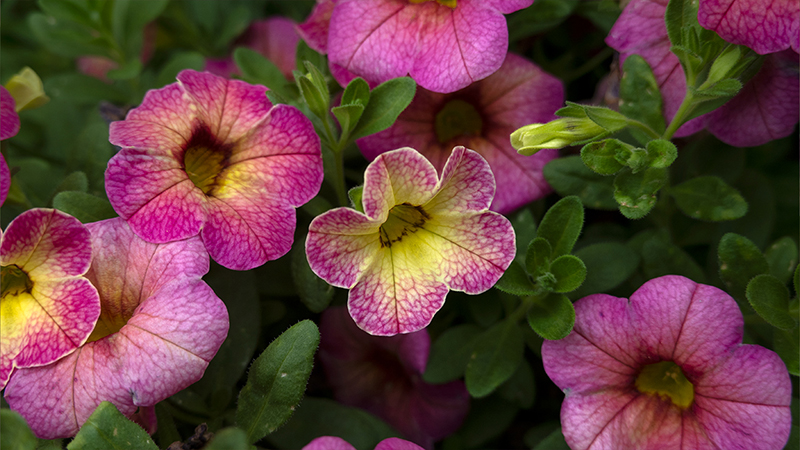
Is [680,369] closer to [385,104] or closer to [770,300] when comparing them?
[770,300]

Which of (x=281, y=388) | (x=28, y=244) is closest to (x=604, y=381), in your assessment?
(x=281, y=388)

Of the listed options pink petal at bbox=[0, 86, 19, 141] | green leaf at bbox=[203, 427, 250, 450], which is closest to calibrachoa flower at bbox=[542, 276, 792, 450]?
green leaf at bbox=[203, 427, 250, 450]

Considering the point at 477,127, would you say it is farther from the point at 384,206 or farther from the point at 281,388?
the point at 281,388

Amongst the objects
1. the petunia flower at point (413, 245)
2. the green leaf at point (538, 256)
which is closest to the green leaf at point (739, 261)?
the green leaf at point (538, 256)

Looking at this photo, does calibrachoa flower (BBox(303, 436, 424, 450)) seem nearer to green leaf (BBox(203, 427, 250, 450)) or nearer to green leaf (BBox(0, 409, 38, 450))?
green leaf (BBox(203, 427, 250, 450))

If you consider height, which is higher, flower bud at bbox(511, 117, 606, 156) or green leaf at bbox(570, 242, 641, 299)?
flower bud at bbox(511, 117, 606, 156)

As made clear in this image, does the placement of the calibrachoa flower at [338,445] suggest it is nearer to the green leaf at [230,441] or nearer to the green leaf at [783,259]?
the green leaf at [230,441]
